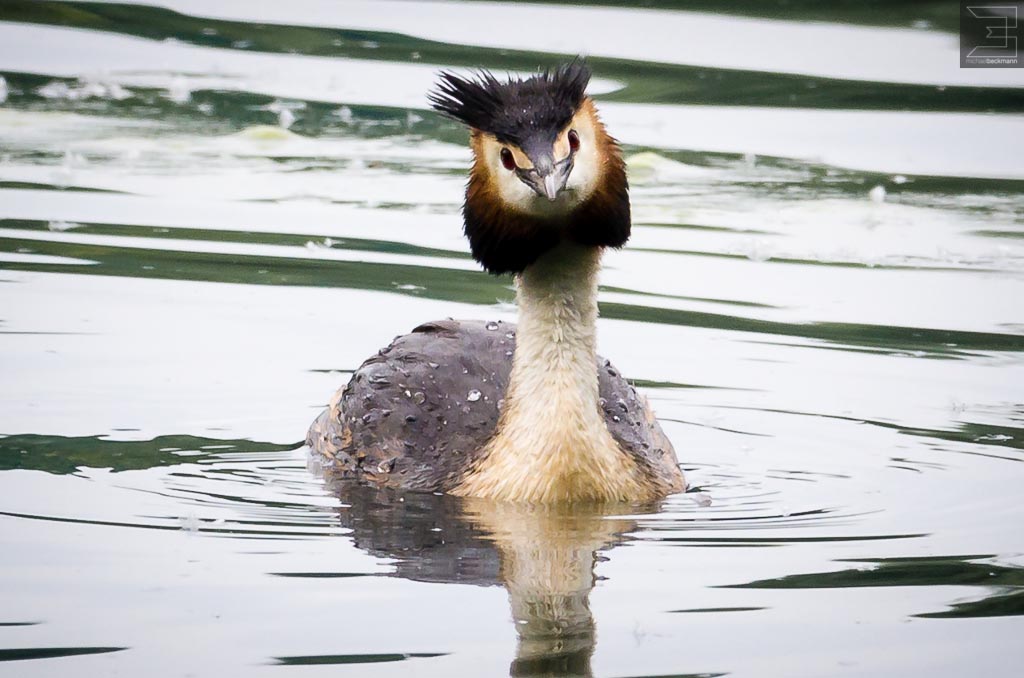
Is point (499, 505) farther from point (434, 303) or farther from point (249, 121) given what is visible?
point (249, 121)

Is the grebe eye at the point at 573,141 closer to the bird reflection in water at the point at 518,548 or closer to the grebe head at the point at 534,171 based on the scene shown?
the grebe head at the point at 534,171

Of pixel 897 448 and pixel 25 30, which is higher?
pixel 25 30

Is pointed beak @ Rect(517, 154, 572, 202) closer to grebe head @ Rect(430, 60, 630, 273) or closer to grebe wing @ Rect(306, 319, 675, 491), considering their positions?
grebe head @ Rect(430, 60, 630, 273)

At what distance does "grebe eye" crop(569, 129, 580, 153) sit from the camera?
892 cm

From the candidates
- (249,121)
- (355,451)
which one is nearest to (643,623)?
(355,451)

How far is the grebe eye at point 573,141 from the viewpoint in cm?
892

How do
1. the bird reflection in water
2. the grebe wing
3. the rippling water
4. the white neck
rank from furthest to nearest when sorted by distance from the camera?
1. the grebe wing
2. the white neck
3. the rippling water
4. the bird reflection in water

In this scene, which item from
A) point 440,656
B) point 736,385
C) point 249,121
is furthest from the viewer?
point 249,121

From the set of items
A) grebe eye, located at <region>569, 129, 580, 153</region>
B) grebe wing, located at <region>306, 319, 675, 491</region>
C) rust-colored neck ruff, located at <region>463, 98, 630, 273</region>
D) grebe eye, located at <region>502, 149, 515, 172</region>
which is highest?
grebe eye, located at <region>569, 129, 580, 153</region>

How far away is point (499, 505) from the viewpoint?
30.7 feet

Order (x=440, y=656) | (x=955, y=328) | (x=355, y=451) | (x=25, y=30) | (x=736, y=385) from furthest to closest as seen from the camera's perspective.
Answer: (x=25, y=30), (x=955, y=328), (x=736, y=385), (x=355, y=451), (x=440, y=656)

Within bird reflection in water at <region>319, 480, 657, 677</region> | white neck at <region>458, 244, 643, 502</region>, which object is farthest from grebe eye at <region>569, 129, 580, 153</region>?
bird reflection in water at <region>319, 480, 657, 677</region>

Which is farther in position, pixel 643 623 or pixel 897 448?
pixel 897 448

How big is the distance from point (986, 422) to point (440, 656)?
186 inches
